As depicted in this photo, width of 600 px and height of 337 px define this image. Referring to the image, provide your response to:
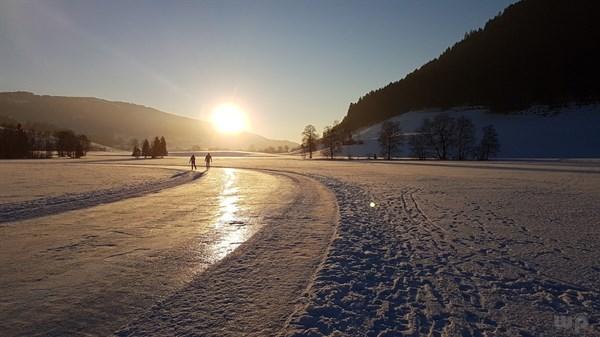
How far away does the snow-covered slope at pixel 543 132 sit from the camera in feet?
274

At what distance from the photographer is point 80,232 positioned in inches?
369

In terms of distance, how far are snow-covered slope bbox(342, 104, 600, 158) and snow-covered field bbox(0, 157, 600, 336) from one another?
92.4 metres

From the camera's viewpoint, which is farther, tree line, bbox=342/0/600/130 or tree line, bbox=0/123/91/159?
tree line, bbox=342/0/600/130

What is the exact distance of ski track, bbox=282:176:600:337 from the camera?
13.9ft

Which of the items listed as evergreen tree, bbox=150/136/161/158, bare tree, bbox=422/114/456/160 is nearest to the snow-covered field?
bare tree, bbox=422/114/456/160

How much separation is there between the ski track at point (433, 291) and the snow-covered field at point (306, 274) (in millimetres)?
28

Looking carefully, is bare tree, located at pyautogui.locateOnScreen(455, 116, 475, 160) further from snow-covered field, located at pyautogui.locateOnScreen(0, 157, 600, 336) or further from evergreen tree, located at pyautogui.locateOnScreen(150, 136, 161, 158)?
evergreen tree, located at pyautogui.locateOnScreen(150, 136, 161, 158)

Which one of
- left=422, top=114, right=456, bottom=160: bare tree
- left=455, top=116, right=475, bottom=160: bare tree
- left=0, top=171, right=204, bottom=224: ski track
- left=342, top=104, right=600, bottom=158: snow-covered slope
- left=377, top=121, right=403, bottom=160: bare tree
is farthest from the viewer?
left=377, top=121, right=403, bottom=160: bare tree

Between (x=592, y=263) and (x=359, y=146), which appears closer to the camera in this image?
(x=592, y=263)

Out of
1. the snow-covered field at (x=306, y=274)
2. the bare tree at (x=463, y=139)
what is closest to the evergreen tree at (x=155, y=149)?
the bare tree at (x=463, y=139)

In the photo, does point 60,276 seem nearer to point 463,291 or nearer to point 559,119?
point 463,291

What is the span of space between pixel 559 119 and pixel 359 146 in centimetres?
6210

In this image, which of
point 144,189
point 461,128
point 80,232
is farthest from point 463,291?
point 461,128

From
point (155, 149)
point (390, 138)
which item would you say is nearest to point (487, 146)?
point (390, 138)
